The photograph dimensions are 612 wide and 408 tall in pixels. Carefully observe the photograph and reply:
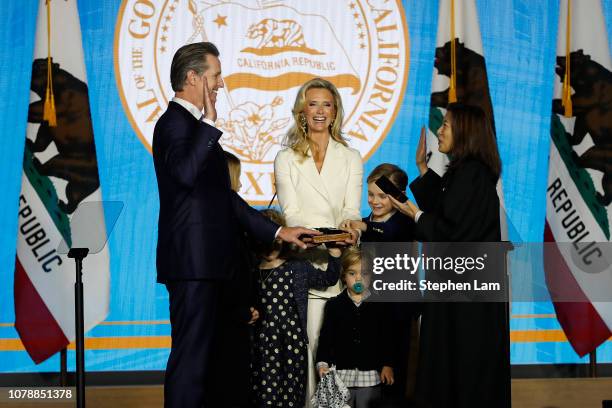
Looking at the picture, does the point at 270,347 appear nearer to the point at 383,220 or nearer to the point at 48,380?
the point at 383,220

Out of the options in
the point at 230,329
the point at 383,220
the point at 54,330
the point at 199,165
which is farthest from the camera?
the point at 54,330

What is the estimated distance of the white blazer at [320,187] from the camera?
3.66m

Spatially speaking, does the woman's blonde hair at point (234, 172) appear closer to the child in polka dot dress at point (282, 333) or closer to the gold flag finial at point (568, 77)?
the child in polka dot dress at point (282, 333)

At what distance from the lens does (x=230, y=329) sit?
357cm

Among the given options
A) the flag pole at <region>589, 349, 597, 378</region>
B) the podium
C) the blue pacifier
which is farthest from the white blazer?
the flag pole at <region>589, 349, 597, 378</region>

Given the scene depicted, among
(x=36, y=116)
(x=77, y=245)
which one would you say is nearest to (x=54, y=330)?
(x=36, y=116)

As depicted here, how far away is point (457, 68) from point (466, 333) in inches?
83.2

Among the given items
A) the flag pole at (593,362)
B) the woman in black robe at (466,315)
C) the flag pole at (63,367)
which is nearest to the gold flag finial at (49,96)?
the flag pole at (63,367)

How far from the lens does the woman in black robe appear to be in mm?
3277

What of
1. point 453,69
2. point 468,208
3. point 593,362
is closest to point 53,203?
point 453,69

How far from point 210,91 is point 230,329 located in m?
1.08

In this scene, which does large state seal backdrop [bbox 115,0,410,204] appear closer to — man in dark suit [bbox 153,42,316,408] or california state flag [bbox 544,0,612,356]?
california state flag [bbox 544,0,612,356]

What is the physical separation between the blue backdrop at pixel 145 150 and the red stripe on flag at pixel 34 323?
190 millimetres

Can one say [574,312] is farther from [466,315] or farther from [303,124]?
[303,124]
